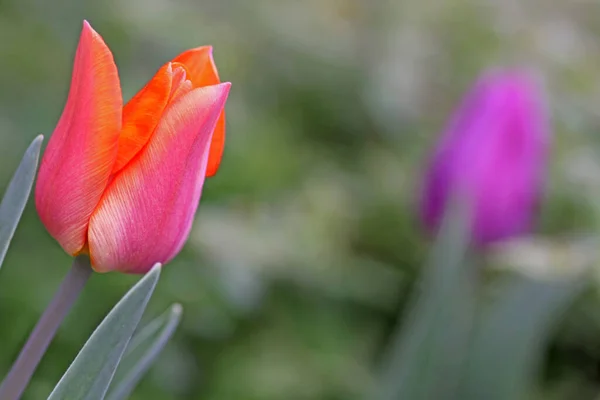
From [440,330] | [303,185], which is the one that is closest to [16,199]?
[440,330]

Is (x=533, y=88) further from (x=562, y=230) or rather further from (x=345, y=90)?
(x=345, y=90)

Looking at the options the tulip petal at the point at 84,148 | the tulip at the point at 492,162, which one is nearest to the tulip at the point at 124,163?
the tulip petal at the point at 84,148

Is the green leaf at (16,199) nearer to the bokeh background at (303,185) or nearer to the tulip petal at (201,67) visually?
the tulip petal at (201,67)

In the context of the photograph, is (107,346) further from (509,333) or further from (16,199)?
(509,333)

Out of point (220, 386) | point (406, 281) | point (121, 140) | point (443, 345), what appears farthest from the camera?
point (406, 281)

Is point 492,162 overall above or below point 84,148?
above

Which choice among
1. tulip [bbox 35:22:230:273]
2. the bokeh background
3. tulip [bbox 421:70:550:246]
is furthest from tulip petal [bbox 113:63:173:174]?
tulip [bbox 421:70:550:246]

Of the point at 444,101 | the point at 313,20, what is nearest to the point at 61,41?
the point at 313,20
